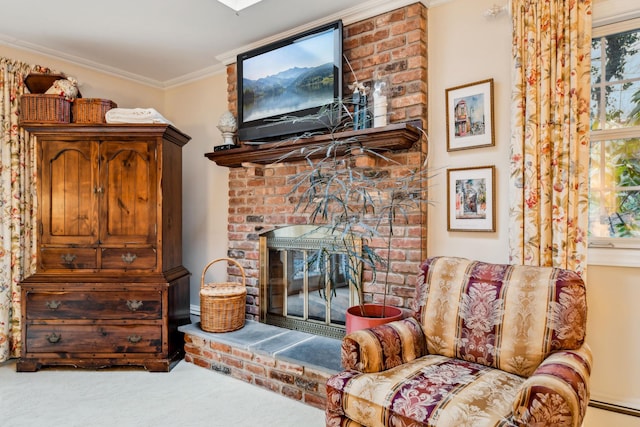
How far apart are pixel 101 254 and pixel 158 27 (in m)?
1.73

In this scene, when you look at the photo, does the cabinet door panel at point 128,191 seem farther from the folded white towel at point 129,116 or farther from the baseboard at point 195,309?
the baseboard at point 195,309

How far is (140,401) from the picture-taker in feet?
7.35

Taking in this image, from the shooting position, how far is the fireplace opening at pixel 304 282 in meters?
2.67

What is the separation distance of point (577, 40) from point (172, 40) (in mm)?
2731

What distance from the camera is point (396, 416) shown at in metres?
1.35

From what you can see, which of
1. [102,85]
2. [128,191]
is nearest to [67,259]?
[128,191]

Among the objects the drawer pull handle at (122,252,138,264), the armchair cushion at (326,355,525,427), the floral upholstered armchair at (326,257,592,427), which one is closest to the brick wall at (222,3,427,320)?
the floral upholstered armchair at (326,257,592,427)

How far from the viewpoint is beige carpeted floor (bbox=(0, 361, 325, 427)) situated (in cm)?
202

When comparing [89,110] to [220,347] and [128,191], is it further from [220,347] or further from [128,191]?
[220,347]

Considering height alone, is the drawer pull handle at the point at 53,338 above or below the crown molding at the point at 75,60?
below

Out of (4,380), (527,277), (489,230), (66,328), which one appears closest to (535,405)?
(527,277)

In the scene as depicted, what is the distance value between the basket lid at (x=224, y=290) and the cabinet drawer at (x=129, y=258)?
17.4 inches

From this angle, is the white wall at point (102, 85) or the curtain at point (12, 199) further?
the white wall at point (102, 85)

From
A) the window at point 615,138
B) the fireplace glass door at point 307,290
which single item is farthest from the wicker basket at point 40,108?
the window at point 615,138
